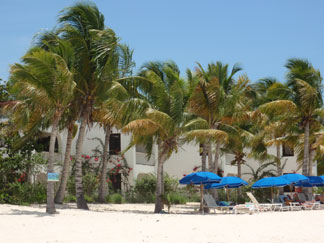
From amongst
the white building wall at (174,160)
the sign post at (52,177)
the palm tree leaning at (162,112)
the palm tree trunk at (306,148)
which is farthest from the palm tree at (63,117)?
the palm tree trunk at (306,148)

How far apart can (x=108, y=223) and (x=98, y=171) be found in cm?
1494

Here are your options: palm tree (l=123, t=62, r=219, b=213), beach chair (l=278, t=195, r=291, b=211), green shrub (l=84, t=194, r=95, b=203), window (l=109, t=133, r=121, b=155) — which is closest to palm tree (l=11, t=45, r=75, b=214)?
palm tree (l=123, t=62, r=219, b=213)

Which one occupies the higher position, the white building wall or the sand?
the white building wall

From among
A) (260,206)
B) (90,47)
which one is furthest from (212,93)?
(90,47)

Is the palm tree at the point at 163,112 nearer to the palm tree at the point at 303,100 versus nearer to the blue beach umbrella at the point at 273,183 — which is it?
the blue beach umbrella at the point at 273,183

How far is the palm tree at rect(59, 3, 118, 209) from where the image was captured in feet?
57.3

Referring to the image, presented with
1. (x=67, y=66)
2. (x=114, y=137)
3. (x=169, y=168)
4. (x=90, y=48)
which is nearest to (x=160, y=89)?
(x=90, y=48)

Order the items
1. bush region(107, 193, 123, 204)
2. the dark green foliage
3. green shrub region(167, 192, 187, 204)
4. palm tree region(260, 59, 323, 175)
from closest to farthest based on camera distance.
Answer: palm tree region(260, 59, 323, 175)
bush region(107, 193, 123, 204)
green shrub region(167, 192, 187, 204)
the dark green foliage

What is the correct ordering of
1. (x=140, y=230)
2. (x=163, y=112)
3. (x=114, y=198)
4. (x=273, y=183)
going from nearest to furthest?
(x=140, y=230) → (x=163, y=112) → (x=273, y=183) → (x=114, y=198)

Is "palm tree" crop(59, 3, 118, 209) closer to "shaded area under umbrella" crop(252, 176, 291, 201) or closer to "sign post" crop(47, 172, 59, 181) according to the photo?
"sign post" crop(47, 172, 59, 181)

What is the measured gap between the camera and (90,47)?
1780 centimetres

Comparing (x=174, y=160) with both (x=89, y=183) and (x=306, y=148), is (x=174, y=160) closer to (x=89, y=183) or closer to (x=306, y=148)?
(x=89, y=183)

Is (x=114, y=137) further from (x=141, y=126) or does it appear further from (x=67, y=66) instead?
(x=67, y=66)

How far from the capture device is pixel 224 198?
29.0 meters
